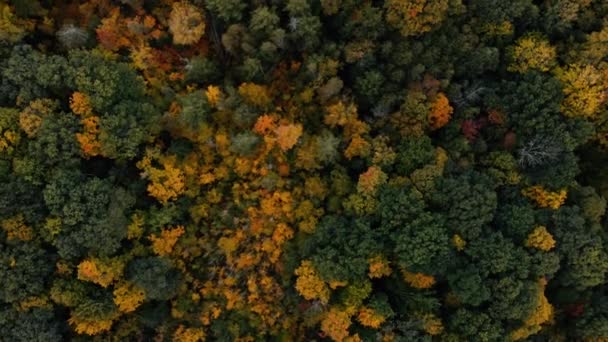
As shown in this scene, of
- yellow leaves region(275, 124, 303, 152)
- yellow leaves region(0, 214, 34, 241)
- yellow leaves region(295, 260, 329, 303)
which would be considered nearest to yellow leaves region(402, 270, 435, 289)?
yellow leaves region(295, 260, 329, 303)

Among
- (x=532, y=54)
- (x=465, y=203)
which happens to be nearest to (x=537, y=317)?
(x=465, y=203)

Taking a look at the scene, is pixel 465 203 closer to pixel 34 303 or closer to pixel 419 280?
pixel 419 280

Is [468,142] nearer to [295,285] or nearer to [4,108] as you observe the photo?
[295,285]

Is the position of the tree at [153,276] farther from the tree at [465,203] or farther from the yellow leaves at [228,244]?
the tree at [465,203]

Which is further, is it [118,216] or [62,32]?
[62,32]

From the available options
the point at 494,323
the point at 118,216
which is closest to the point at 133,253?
the point at 118,216

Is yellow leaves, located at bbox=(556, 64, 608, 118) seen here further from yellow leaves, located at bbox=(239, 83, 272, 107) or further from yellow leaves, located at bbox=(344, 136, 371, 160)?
yellow leaves, located at bbox=(239, 83, 272, 107)

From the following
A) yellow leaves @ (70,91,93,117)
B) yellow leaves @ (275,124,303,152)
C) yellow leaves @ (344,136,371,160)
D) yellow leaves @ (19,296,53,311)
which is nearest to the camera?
yellow leaves @ (19,296,53,311)
